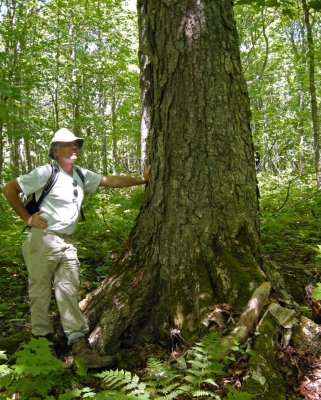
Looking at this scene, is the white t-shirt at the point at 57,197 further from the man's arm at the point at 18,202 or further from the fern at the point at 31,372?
the fern at the point at 31,372

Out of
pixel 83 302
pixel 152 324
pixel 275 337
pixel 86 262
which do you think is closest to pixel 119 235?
pixel 86 262

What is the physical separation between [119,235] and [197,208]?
3.12m

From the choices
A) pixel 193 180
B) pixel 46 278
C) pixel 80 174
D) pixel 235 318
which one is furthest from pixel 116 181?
pixel 235 318

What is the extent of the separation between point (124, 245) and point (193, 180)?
5.28 ft

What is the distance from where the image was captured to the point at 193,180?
3584 millimetres

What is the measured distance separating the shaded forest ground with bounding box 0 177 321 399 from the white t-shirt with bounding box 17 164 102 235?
1301mm

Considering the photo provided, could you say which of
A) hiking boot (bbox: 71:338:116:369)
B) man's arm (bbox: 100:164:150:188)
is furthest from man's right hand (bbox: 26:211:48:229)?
hiking boot (bbox: 71:338:116:369)

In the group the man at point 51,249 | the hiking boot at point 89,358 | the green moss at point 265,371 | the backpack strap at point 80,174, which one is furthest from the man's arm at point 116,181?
the green moss at point 265,371

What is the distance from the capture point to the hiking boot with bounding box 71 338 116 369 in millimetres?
3367

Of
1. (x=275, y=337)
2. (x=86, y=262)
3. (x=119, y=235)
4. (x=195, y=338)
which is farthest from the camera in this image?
(x=119, y=235)

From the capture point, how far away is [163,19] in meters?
3.68

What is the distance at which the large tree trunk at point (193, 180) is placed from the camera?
11.6 feet

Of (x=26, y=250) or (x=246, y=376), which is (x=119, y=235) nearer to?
(x=26, y=250)

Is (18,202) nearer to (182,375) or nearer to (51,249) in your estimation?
(51,249)
